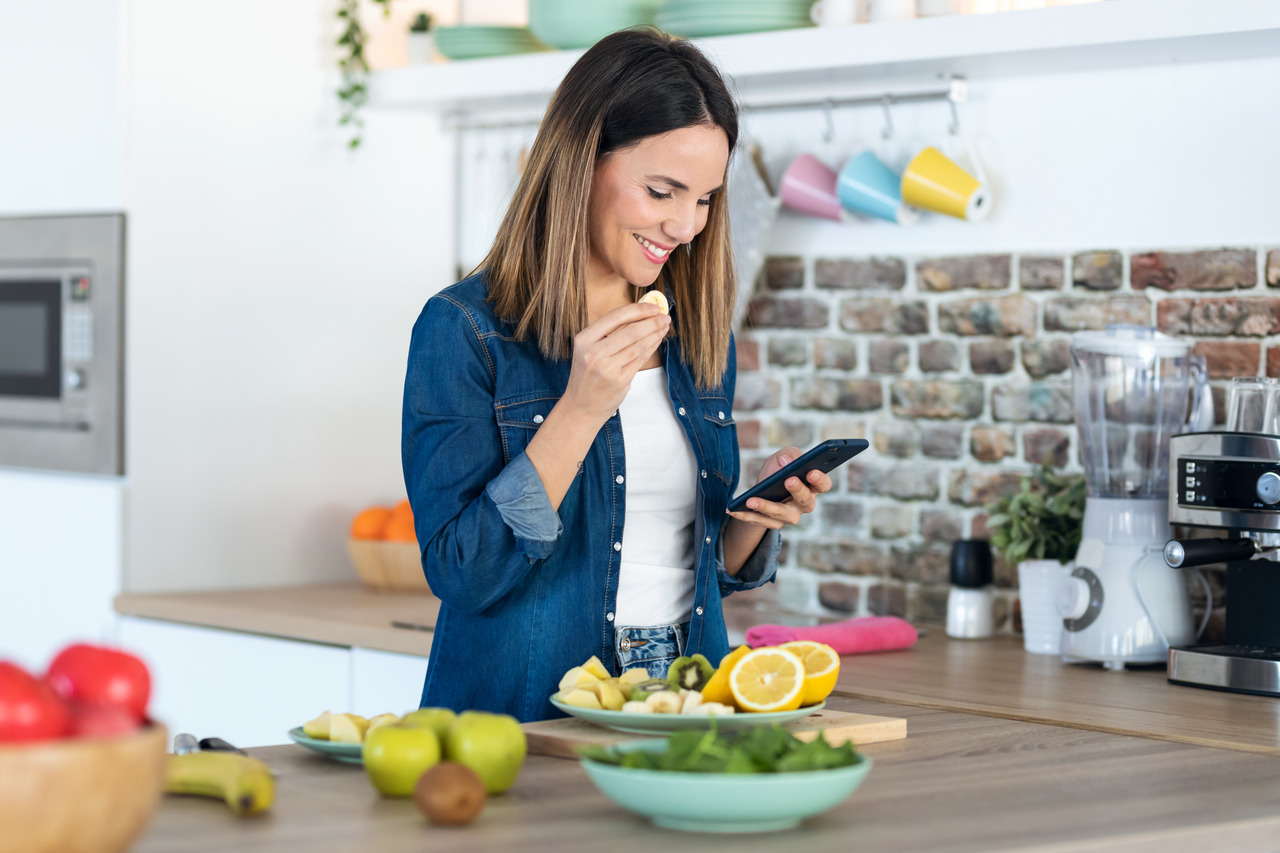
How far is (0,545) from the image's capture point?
306cm

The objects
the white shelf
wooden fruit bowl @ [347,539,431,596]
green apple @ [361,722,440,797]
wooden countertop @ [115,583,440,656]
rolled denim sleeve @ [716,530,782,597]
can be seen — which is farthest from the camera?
wooden fruit bowl @ [347,539,431,596]

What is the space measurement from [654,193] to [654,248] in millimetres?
69

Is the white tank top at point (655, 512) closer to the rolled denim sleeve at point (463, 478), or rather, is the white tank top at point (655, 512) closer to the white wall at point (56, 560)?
the rolled denim sleeve at point (463, 478)

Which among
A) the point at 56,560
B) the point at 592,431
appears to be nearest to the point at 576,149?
the point at 592,431

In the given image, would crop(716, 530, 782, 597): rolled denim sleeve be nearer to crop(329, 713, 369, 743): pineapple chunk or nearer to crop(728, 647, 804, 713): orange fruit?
crop(728, 647, 804, 713): orange fruit

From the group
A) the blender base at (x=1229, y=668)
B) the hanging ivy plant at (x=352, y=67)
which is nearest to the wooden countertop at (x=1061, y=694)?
the blender base at (x=1229, y=668)

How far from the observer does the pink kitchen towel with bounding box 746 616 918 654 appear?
2414 mm


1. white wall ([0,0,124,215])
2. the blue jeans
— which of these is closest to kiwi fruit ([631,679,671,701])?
the blue jeans

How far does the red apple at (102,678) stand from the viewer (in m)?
0.98

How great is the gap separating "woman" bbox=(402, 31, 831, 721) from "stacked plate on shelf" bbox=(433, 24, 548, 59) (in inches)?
52.8

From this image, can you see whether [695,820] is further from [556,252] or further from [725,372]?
[725,372]

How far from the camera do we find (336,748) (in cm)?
140

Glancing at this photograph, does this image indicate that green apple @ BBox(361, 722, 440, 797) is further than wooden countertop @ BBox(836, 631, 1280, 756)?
No

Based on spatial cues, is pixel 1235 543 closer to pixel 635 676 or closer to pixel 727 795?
pixel 635 676
